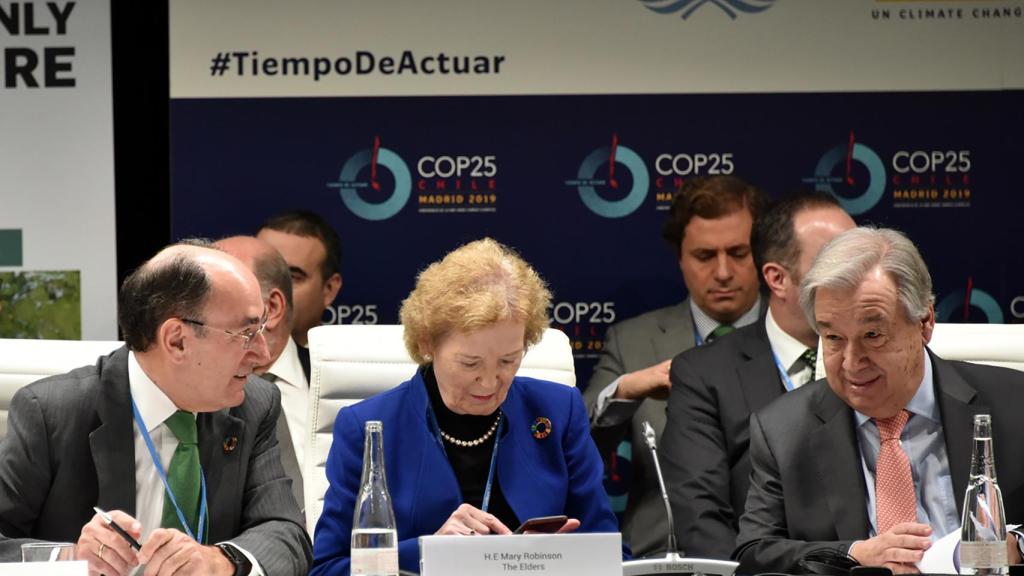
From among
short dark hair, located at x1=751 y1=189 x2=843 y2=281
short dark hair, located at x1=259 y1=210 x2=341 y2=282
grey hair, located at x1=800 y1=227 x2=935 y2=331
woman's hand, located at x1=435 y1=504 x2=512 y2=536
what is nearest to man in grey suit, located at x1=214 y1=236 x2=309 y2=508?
short dark hair, located at x1=259 y1=210 x2=341 y2=282

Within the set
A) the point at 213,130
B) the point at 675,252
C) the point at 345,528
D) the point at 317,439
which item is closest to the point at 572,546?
the point at 345,528

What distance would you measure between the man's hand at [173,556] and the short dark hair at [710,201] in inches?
111

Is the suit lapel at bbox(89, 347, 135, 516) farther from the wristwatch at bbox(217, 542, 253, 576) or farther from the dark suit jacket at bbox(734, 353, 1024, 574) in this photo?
the dark suit jacket at bbox(734, 353, 1024, 574)

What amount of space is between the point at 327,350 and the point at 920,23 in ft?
9.43

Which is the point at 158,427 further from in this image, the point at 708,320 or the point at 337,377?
the point at 708,320

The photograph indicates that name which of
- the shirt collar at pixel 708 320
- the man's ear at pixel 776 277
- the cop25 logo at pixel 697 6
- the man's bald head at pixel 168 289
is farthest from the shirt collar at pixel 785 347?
the man's bald head at pixel 168 289

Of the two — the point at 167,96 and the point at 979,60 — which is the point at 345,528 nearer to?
the point at 167,96

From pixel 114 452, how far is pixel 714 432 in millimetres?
1863

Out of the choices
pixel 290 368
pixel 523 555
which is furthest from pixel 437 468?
pixel 290 368

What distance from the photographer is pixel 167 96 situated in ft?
18.9

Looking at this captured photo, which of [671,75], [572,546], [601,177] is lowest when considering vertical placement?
[572,546]

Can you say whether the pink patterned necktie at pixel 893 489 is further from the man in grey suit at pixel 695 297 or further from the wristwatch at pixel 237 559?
the man in grey suit at pixel 695 297

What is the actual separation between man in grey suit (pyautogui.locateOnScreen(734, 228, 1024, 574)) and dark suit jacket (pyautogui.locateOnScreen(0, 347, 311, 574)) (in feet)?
3.72

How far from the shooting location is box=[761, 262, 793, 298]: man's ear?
461 cm
